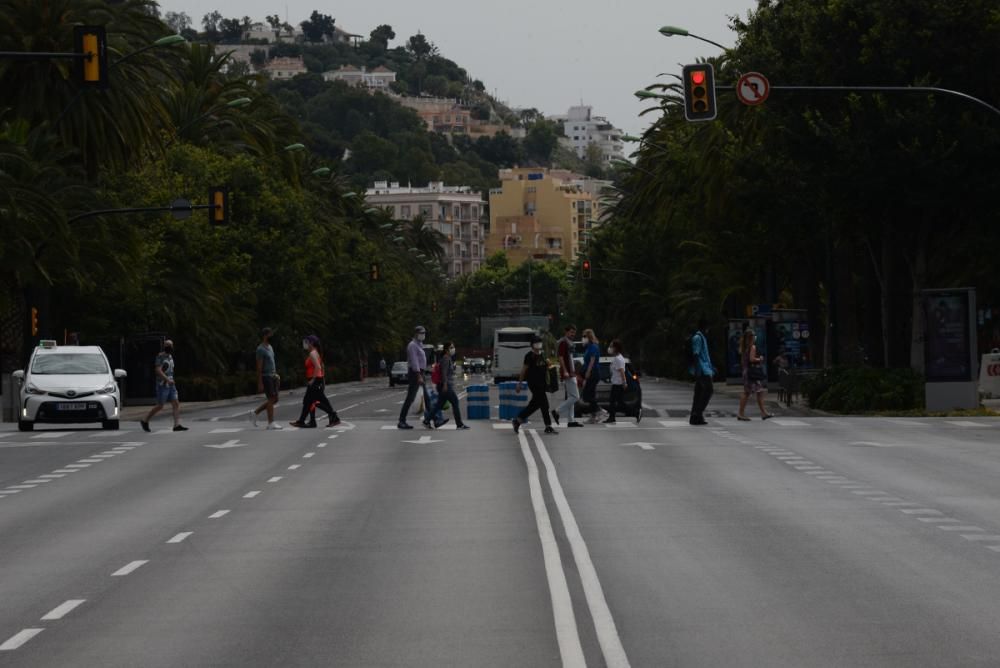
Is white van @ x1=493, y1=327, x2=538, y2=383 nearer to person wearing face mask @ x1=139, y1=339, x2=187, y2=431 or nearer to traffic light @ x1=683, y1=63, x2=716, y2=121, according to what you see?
person wearing face mask @ x1=139, y1=339, x2=187, y2=431

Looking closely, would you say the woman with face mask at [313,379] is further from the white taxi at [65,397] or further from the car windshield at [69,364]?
the car windshield at [69,364]

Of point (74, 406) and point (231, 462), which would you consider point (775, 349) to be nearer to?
point (74, 406)

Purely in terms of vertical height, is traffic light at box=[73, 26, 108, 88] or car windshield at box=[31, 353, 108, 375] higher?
traffic light at box=[73, 26, 108, 88]

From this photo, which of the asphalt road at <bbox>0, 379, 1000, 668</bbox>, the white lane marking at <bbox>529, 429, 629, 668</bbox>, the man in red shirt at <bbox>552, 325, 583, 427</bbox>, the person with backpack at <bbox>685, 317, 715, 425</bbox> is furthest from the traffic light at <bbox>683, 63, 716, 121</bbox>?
the white lane marking at <bbox>529, 429, 629, 668</bbox>

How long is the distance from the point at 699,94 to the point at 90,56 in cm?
924

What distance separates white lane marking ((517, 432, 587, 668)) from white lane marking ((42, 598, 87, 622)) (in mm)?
2891

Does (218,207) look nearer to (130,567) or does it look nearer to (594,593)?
(130,567)

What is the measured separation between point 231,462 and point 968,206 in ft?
68.1

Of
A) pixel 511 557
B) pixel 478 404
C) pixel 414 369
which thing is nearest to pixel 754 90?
pixel 414 369

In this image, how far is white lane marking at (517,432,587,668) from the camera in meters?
9.13

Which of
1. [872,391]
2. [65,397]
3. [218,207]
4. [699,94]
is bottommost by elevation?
[872,391]

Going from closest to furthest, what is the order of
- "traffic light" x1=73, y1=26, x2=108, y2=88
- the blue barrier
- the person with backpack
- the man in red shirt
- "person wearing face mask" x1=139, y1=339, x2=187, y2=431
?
"traffic light" x1=73, y1=26, x2=108, y2=88 < the person with backpack < the man in red shirt < "person wearing face mask" x1=139, y1=339, x2=187, y2=431 < the blue barrier

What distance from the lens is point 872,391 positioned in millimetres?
40281

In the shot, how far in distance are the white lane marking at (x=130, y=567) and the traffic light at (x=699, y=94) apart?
54.7 feet
